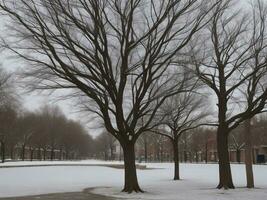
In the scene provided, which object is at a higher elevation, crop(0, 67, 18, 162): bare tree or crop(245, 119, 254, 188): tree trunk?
crop(0, 67, 18, 162): bare tree

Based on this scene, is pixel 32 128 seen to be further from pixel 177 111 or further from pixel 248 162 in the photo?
pixel 248 162

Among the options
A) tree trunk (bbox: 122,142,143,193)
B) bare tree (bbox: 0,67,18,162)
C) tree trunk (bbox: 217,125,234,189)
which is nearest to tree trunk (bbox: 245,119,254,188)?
tree trunk (bbox: 217,125,234,189)

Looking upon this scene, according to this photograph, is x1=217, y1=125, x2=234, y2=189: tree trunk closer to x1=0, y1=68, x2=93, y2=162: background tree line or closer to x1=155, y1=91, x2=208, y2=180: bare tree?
x1=155, y1=91, x2=208, y2=180: bare tree

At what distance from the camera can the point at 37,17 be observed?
21328mm

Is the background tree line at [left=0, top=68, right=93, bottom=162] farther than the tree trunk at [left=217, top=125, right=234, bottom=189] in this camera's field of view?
Yes

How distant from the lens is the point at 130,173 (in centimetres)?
2386

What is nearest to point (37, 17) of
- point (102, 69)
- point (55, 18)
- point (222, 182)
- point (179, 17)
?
point (55, 18)

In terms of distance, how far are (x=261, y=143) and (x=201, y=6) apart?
6666cm

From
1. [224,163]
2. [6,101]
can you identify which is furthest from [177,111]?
[6,101]

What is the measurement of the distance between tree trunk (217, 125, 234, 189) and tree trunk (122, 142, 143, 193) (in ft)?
16.1

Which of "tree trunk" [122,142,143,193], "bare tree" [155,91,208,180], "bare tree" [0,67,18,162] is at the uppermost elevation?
"bare tree" [0,67,18,162]

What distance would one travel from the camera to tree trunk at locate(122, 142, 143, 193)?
23.5 meters

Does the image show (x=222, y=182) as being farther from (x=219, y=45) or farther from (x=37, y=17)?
(x=37, y=17)

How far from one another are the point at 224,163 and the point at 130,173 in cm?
560
